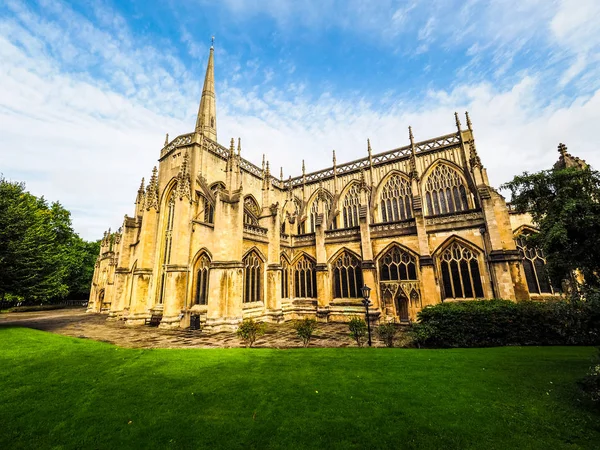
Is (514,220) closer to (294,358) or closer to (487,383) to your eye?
(487,383)

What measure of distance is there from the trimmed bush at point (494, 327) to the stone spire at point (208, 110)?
25.6m

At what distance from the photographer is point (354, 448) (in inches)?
149

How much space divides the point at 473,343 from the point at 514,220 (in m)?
11.1

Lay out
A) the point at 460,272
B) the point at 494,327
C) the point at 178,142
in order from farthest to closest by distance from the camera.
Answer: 1. the point at 178,142
2. the point at 460,272
3. the point at 494,327

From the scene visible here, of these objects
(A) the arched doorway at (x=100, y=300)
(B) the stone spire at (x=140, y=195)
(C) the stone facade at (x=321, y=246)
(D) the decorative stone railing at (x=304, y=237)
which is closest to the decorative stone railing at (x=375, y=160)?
(C) the stone facade at (x=321, y=246)

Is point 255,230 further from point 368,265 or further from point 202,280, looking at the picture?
point 368,265

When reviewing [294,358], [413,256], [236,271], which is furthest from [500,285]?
[236,271]

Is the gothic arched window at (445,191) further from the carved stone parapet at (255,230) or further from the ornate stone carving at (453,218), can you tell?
the carved stone parapet at (255,230)

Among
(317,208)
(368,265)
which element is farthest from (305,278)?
(317,208)

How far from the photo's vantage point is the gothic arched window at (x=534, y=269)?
1529 cm

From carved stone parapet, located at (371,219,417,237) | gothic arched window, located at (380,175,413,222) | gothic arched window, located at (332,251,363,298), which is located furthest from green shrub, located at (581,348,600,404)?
gothic arched window, located at (380,175,413,222)

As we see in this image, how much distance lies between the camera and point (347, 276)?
19375mm

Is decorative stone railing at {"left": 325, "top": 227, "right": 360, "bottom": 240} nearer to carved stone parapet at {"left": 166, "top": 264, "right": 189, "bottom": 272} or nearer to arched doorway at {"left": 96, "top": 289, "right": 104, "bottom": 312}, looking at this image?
carved stone parapet at {"left": 166, "top": 264, "right": 189, "bottom": 272}

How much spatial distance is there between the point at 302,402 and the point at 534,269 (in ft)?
58.6
